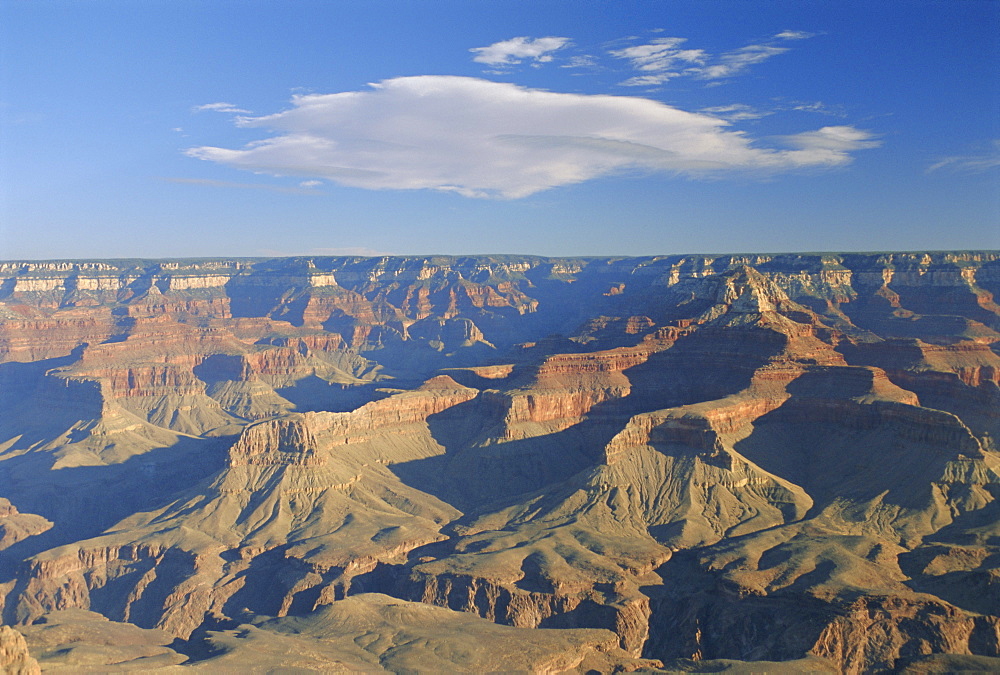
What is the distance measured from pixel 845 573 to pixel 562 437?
2643 inches

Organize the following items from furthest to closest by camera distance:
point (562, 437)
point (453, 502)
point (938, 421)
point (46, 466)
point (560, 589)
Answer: point (46, 466), point (562, 437), point (453, 502), point (938, 421), point (560, 589)

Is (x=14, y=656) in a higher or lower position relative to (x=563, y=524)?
higher

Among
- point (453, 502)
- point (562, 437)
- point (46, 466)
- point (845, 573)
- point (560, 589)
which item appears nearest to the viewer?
point (845, 573)

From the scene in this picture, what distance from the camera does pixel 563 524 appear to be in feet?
379

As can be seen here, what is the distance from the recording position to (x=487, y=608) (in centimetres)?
9656

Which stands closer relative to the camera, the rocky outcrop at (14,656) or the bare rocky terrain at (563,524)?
the rocky outcrop at (14,656)

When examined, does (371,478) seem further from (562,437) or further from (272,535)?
(562,437)

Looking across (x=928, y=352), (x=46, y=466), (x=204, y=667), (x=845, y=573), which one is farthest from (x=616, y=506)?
(x=46, y=466)

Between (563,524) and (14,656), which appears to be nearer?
(14,656)

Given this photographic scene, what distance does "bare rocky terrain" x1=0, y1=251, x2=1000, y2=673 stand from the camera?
83.2 m

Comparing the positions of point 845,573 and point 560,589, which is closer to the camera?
point 845,573

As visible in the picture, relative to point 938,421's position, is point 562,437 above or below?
below

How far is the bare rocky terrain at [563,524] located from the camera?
83188 millimetres

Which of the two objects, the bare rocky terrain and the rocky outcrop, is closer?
the rocky outcrop
